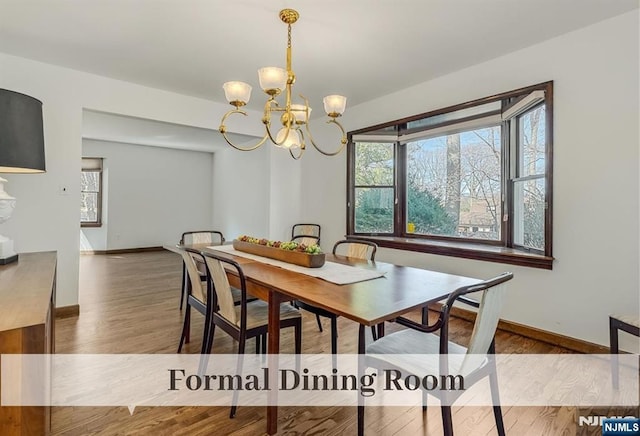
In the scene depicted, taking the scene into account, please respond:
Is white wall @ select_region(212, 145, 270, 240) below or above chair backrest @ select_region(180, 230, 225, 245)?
above

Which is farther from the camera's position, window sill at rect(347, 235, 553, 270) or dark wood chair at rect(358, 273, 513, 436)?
window sill at rect(347, 235, 553, 270)

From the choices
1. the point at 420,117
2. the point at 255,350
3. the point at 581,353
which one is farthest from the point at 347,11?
the point at 581,353

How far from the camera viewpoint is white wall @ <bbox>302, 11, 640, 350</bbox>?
7.63 ft

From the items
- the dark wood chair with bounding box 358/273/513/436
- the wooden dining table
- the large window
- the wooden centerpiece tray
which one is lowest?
the dark wood chair with bounding box 358/273/513/436

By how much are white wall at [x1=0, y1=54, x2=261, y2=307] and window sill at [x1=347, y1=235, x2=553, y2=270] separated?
3.24 metres

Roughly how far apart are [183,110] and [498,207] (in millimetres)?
3714

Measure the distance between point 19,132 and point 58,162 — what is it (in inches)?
79.3

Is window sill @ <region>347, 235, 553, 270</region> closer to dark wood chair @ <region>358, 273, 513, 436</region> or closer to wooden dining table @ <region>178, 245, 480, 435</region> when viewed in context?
wooden dining table @ <region>178, 245, 480, 435</region>

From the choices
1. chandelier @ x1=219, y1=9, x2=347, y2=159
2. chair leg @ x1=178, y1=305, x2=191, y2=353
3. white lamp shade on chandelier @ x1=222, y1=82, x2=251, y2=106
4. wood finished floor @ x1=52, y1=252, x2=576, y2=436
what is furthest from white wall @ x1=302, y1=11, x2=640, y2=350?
chair leg @ x1=178, y1=305, x2=191, y2=353

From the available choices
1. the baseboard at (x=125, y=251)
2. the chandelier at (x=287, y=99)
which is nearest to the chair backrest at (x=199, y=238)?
the chandelier at (x=287, y=99)

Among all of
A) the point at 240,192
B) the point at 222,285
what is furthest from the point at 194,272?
the point at 240,192

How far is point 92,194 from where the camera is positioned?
723 centimetres

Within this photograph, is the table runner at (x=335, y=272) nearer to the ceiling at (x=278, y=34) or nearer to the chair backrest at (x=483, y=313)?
the chair backrest at (x=483, y=313)

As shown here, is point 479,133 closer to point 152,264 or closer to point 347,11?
point 347,11
